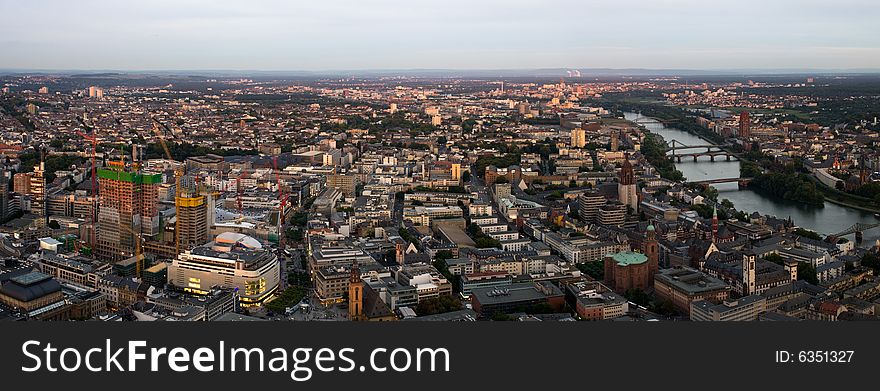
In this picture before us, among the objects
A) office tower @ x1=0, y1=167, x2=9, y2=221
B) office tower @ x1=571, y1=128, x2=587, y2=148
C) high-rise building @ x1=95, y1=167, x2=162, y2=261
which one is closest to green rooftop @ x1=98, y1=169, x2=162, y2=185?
high-rise building @ x1=95, y1=167, x2=162, y2=261

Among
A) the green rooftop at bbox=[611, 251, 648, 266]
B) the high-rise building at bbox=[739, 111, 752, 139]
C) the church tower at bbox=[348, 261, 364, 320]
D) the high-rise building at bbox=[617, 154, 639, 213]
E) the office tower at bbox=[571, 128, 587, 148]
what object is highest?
the high-rise building at bbox=[739, 111, 752, 139]

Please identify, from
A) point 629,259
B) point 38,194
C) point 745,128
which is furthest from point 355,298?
point 745,128

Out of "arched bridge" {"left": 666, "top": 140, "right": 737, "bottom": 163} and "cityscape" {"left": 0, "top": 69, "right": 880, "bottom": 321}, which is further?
"arched bridge" {"left": 666, "top": 140, "right": 737, "bottom": 163}

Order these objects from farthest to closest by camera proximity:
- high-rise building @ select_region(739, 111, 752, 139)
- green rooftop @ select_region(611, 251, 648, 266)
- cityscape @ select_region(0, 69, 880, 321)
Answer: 1. high-rise building @ select_region(739, 111, 752, 139)
2. green rooftop @ select_region(611, 251, 648, 266)
3. cityscape @ select_region(0, 69, 880, 321)

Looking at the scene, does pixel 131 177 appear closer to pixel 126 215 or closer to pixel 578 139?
pixel 126 215

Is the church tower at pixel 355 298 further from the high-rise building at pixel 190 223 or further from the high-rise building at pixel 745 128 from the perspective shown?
the high-rise building at pixel 745 128

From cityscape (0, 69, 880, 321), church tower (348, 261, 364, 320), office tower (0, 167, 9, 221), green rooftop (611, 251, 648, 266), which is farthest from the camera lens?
office tower (0, 167, 9, 221)

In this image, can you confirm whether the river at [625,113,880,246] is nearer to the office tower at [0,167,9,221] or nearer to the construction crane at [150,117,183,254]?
the construction crane at [150,117,183,254]

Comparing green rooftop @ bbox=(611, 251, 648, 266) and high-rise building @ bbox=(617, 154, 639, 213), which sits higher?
high-rise building @ bbox=(617, 154, 639, 213)
